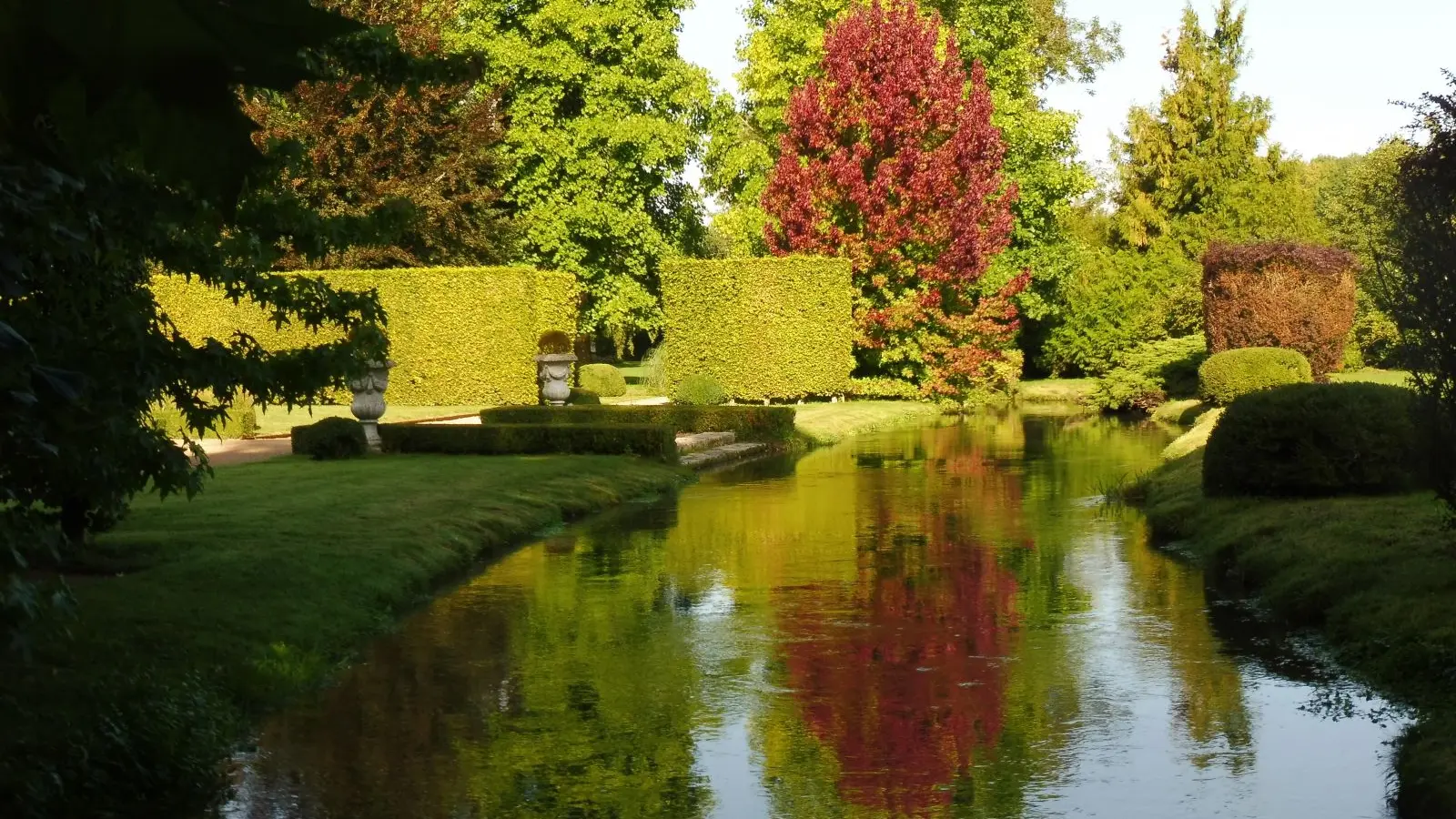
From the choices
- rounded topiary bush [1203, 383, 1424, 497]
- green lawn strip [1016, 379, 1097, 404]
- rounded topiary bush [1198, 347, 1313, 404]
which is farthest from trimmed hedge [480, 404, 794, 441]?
green lawn strip [1016, 379, 1097, 404]

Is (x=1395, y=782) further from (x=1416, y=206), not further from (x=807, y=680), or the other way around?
(x=1416, y=206)

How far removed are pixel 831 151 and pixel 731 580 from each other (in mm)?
25691

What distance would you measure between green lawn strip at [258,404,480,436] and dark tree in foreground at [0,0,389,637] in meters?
15.7

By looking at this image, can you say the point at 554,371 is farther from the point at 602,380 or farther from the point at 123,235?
the point at 123,235

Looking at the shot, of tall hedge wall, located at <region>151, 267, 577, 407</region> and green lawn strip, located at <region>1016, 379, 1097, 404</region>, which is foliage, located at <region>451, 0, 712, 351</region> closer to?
tall hedge wall, located at <region>151, 267, 577, 407</region>

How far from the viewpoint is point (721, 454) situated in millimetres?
26250

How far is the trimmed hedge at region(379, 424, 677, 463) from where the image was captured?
2366 centimetres

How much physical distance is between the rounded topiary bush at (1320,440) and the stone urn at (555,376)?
14212 millimetres

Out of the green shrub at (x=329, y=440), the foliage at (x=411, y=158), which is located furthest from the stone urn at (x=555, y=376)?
the foliage at (x=411, y=158)

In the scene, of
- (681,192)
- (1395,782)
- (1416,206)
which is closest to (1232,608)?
(1416,206)

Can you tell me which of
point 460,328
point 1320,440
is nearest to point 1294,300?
point 460,328

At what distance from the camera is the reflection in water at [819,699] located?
7.28 meters

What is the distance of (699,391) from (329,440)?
11145 millimetres

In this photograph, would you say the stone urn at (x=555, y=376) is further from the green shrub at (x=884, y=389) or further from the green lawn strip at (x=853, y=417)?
the green shrub at (x=884, y=389)
